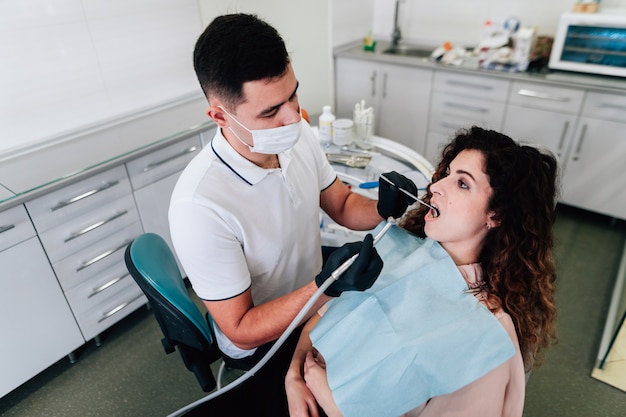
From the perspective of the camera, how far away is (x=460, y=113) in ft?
9.51

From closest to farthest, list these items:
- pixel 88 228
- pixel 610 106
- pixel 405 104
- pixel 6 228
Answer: pixel 6 228 → pixel 88 228 → pixel 610 106 → pixel 405 104

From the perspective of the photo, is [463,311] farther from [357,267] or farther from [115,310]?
[115,310]

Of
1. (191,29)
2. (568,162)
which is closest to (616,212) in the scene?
(568,162)

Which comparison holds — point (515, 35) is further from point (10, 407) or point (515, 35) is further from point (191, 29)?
point (10, 407)

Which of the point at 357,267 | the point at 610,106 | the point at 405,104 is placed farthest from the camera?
the point at 405,104

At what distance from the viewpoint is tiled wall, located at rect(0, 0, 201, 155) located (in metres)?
1.75

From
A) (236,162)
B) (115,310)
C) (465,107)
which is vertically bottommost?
(115,310)

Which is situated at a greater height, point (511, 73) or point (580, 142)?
point (511, 73)

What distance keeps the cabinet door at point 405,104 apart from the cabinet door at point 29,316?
2.44 metres

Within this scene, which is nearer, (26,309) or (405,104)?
(26,309)

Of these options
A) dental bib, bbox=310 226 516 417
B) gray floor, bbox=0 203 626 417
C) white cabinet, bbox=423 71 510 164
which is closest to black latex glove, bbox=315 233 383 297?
dental bib, bbox=310 226 516 417

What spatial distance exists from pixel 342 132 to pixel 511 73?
143 cm

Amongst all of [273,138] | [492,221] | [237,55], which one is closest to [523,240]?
[492,221]

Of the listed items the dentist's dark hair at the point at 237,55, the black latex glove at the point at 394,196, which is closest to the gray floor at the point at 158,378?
the black latex glove at the point at 394,196
